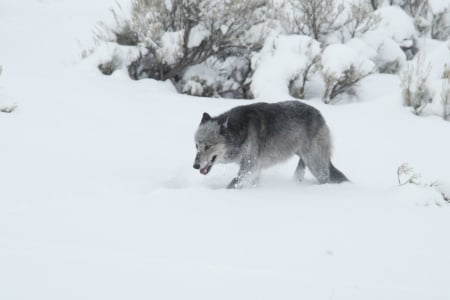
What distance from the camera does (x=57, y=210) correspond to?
3539mm

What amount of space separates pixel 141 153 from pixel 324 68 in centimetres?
482

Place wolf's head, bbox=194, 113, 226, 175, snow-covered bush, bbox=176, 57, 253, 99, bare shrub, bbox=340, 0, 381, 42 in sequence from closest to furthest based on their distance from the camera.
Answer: wolf's head, bbox=194, 113, 226, 175 → snow-covered bush, bbox=176, 57, 253, 99 → bare shrub, bbox=340, 0, 381, 42

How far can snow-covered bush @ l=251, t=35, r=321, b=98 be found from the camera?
348 inches

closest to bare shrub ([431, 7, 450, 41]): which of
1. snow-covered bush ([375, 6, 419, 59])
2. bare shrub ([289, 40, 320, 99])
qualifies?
snow-covered bush ([375, 6, 419, 59])

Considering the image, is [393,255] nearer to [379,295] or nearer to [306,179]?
[379,295]

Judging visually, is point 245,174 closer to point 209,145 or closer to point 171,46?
point 209,145

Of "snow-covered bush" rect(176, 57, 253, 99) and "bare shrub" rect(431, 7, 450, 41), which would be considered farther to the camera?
Result: "bare shrub" rect(431, 7, 450, 41)

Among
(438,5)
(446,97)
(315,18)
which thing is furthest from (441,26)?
(446,97)

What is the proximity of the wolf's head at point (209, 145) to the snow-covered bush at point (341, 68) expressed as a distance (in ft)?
14.5

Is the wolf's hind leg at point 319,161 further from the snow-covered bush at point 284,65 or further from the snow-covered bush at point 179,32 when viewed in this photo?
the snow-covered bush at point 179,32

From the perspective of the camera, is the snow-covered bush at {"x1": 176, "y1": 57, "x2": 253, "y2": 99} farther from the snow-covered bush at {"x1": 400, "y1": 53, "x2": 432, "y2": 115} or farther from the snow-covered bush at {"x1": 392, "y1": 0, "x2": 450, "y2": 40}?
the snow-covered bush at {"x1": 392, "y1": 0, "x2": 450, "y2": 40}

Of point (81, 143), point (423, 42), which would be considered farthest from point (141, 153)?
point (423, 42)

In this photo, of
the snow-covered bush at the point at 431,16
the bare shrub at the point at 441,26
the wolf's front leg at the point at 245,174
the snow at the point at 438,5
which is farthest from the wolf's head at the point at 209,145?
the bare shrub at the point at 441,26

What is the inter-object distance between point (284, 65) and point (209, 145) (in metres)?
4.46
